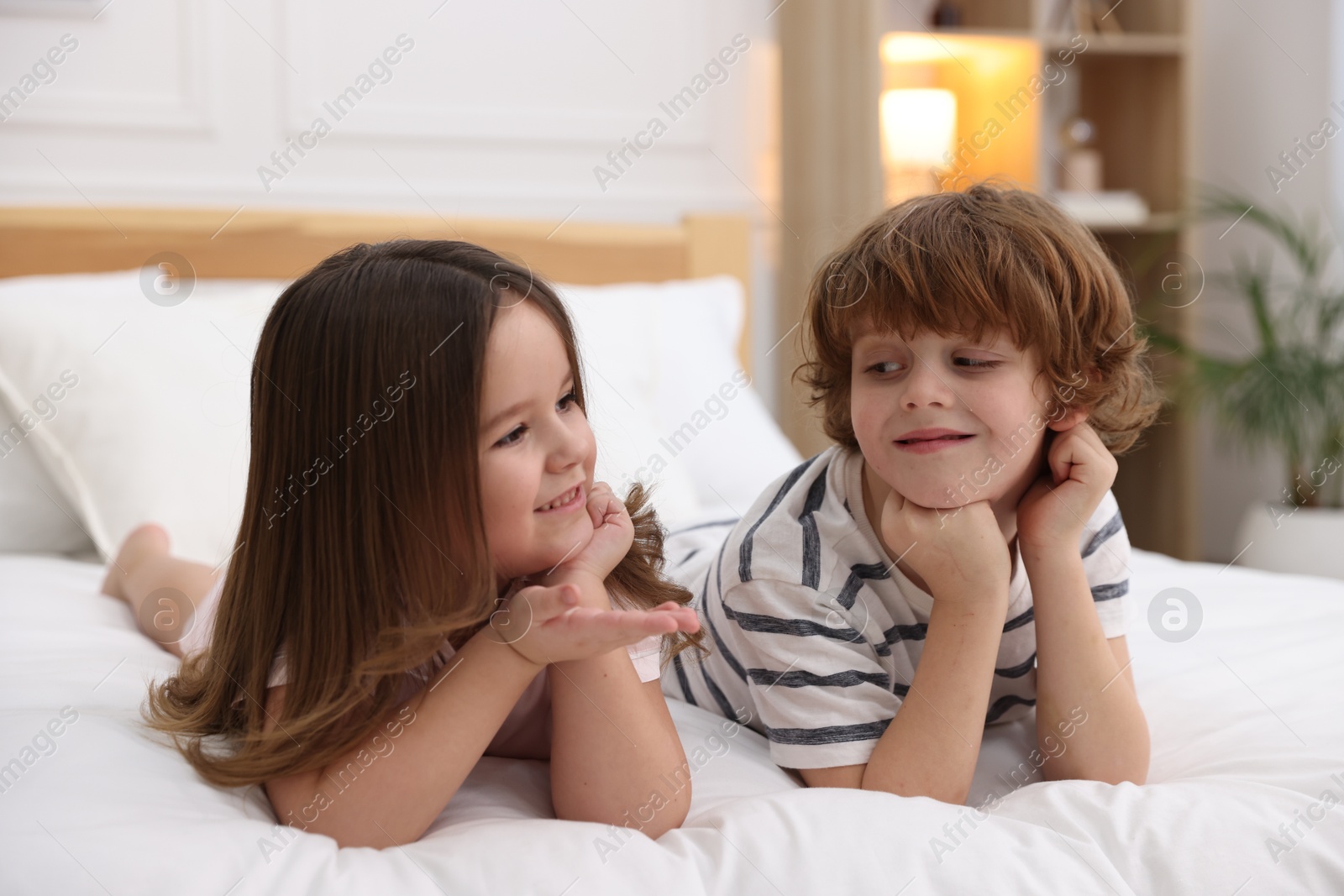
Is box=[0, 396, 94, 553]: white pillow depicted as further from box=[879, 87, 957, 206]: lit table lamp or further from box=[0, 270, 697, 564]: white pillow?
box=[879, 87, 957, 206]: lit table lamp

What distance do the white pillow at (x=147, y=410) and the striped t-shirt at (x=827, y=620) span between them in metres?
0.43

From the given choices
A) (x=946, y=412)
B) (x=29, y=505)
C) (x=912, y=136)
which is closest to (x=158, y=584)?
(x=29, y=505)

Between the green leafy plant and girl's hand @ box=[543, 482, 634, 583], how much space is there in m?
2.01

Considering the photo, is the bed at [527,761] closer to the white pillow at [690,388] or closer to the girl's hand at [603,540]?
the white pillow at [690,388]

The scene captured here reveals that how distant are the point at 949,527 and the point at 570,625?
1.00 ft

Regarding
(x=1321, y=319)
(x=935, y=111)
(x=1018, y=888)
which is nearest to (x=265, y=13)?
(x=935, y=111)

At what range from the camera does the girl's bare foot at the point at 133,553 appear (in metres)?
1.30

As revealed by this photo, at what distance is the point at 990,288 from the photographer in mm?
823

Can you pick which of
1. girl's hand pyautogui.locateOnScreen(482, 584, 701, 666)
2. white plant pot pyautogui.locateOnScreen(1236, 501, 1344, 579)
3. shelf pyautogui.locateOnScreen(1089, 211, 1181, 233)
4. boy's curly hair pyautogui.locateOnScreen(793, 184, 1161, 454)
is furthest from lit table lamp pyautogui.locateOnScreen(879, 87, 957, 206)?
girl's hand pyautogui.locateOnScreen(482, 584, 701, 666)

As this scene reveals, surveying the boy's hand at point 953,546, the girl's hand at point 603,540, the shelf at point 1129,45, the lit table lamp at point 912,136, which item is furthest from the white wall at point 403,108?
the boy's hand at point 953,546

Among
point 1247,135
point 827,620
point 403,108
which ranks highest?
point 403,108

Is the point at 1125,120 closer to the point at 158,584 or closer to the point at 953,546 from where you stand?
the point at 953,546

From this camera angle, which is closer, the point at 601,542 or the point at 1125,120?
the point at 601,542

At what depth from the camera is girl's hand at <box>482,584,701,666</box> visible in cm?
67
